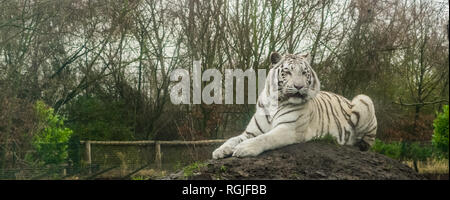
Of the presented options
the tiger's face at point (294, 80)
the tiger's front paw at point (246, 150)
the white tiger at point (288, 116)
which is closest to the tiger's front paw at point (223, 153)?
the white tiger at point (288, 116)

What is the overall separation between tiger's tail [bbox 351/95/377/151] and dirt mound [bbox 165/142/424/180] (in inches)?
21.2

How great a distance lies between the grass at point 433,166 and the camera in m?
4.22

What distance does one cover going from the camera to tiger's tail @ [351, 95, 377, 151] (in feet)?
14.1

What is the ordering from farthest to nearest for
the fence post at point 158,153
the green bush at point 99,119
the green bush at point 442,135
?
the green bush at point 99,119, the fence post at point 158,153, the green bush at point 442,135

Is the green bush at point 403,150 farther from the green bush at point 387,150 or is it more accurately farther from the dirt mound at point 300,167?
the dirt mound at point 300,167

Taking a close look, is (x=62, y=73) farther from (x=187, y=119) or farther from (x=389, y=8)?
(x=389, y=8)

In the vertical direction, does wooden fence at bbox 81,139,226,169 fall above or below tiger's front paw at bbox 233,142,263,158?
below

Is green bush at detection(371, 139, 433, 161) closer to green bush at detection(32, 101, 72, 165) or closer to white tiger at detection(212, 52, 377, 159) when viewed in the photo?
white tiger at detection(212, 52, 377, 159)

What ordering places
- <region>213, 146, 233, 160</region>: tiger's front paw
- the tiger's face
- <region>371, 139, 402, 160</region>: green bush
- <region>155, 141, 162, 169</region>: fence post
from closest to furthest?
<region>213, 146, 233, 160</region>: tiger's front paw
the tiger's face
<region>371, 139, 402, 160</region>: green bush
<region>155, 141, 162, 169</region>: fence post

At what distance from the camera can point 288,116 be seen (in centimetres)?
364

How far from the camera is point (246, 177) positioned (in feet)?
10.6

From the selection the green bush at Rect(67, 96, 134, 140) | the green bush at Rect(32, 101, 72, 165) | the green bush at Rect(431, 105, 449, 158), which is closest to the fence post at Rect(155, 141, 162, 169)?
the green bush at Rect(67, 96, 134, 140)

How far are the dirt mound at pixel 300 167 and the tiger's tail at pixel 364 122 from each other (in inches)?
21.2

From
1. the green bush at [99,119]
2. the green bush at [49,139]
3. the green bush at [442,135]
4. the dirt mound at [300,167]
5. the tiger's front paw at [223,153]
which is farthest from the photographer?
the green bush at [99,119]
